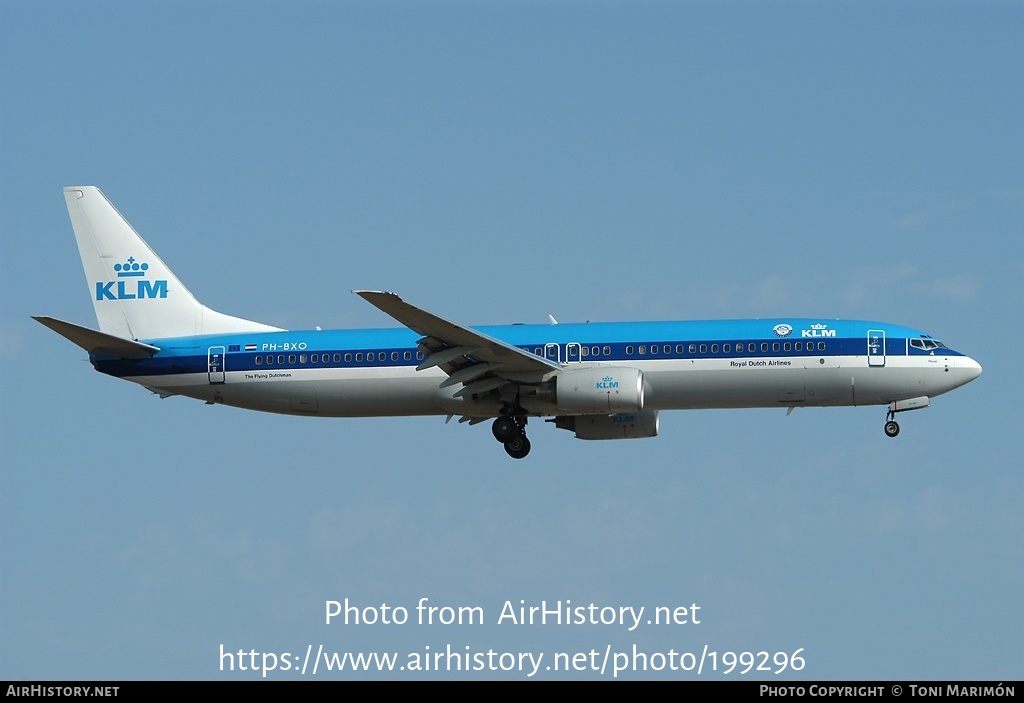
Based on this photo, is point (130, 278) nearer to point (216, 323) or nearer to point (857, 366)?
point (216, 323)

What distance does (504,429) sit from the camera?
52781mm

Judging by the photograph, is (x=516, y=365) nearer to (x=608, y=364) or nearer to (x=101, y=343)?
(x=608, y=364)

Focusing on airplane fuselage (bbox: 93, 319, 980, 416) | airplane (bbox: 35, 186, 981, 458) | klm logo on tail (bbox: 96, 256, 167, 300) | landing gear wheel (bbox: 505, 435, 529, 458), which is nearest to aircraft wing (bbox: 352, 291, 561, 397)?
airplane (bbox: 35, 186, 981, 458)

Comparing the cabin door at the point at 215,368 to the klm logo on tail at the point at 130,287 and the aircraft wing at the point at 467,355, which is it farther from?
the aircraft wing at the point at 467,355

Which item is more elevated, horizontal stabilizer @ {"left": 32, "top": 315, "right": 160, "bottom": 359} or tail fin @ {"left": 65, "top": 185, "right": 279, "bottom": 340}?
tail fin @ {"left": 65, "top": 185, "right": 279, "bottom": 340}

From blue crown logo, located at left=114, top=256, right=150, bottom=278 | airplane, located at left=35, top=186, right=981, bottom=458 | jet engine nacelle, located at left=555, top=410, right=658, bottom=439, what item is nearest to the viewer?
airplane, located at left=35, top=186, right=981, bottom=458

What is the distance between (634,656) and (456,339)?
51.7ft

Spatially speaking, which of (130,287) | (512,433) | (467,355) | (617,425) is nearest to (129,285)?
(130,287)

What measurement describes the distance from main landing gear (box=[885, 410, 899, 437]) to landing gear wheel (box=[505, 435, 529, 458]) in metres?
11.6

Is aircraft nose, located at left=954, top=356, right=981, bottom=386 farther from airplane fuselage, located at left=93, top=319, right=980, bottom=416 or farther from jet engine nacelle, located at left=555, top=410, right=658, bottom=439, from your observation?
jet engine nacelle, located at left=555, top=410, right=658, bottom=439

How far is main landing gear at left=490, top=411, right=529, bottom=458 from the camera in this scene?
173ft

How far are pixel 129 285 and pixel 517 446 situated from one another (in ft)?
49.3
